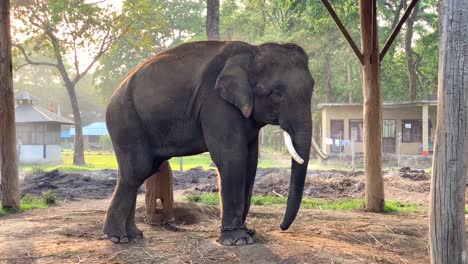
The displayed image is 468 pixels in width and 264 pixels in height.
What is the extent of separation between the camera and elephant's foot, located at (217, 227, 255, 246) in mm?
5922

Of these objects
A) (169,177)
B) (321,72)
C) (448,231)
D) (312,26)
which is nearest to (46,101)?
(321,72)

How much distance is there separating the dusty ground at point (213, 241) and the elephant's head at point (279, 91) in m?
0.62

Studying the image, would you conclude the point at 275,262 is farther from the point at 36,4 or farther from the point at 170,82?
the point at 36,4

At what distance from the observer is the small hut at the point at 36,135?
3112 centimetres

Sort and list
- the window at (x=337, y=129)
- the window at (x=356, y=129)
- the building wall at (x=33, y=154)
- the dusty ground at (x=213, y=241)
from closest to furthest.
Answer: the dusty ground at (x=213, y=241) < the window at (x=356, y=129) < the window at (x=337, y=129) < the building wall at (x=33, y=154)

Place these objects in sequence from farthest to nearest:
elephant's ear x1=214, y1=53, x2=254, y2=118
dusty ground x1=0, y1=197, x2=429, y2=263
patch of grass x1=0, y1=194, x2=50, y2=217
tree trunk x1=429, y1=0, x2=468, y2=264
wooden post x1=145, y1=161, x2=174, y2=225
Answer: patch of grass x1=0, y1=194, x2=50, y2=217, wooden post x1=145, y1=161, x2=174, y2=225, elephant's ear x1=214, y1=53, x2=254, y2=118, dusty ground x1=0, y1=197, x2=429, y2=263, tree trunk x1=429, y1=0, x2=468, y2=264

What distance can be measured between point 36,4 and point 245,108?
22339 mm

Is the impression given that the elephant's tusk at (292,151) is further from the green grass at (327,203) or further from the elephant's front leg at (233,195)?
the green grass at (327,203)

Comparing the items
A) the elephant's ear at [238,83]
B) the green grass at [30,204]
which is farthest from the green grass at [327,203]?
the elephant's ear at [238,83]

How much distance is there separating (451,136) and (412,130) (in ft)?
86.9

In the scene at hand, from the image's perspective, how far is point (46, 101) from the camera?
71562 mm

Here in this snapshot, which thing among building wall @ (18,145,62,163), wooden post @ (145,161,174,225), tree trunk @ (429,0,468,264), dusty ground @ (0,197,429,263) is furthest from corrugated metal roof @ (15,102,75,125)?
tree trunk @ (429,0,468,264)

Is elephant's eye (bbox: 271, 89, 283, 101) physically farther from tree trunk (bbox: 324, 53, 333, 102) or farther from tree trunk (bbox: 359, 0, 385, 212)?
tree trunk (bbox: 324, 53, 333, 102)

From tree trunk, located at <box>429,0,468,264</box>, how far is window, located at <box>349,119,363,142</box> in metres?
26.0
